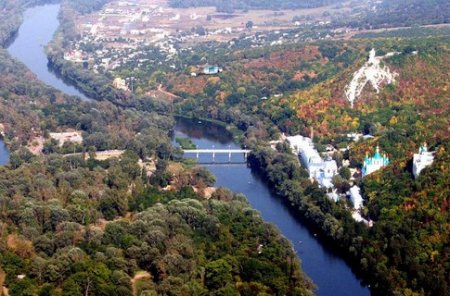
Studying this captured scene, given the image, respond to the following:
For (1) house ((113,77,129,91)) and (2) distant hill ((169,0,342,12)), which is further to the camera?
(2) distant hill ((169,0,342,12))

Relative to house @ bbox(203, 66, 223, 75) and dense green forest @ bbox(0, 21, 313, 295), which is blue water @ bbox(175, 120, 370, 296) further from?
house @ bbox(203, 66, 223, 75)

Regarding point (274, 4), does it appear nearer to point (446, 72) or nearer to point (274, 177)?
point (446, 72)

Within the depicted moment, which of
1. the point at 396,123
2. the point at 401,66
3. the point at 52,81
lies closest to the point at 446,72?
the point at 401,66

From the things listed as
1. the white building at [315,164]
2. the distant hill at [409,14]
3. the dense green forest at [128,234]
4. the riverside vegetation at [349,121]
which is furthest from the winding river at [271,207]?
the distant hill at [409,14]

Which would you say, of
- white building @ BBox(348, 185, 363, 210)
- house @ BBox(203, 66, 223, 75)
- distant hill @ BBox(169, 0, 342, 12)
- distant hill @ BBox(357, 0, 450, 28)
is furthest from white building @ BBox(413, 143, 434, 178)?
distant hill @ BBox(169, 0, 342, 12)

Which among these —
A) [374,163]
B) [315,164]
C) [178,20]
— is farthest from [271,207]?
[178,20]
